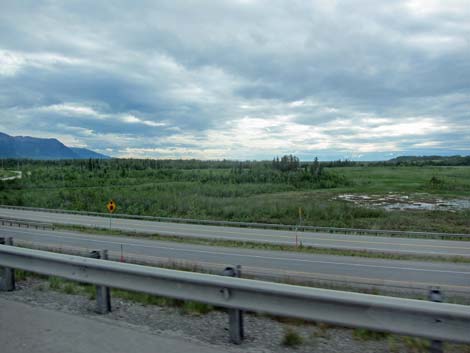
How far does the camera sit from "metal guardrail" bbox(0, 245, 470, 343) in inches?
137

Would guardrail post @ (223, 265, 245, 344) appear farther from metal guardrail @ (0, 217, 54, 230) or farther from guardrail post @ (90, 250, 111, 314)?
metal guardrail @ (0, 217, 54, 230)

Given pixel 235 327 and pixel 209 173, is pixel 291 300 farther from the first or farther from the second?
pixel 209 173

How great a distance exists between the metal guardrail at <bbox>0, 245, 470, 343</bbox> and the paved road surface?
47cm

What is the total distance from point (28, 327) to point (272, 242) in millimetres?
20805

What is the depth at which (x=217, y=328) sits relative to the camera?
15.7 ft

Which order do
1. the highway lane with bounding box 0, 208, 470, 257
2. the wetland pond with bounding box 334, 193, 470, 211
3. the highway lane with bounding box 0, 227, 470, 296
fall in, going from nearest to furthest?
the highway lane with bounding box 0, 227, 470, 296
the highway lane with bounding box 0, 208, 470, 257
the wetland pond with bounding box 334, 193, 470, 211

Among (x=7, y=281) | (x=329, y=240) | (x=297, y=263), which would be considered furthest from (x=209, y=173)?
(x=7, y=281)

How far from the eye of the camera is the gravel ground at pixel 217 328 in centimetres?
417

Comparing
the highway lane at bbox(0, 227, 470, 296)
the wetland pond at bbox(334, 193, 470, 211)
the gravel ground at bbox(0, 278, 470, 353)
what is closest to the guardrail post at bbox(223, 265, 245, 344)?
the gravel ground at bbox(0, 278, 470, 353)

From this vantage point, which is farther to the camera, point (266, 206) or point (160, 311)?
point (266, 206)

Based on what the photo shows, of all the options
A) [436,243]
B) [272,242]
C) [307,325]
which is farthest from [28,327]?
[436,243]

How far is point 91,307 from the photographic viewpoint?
5496mm

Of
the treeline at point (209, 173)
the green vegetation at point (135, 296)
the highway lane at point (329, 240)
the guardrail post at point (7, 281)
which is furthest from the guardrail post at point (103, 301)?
the treeline at point (209, 173)

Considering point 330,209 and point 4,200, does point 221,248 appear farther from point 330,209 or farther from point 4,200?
point 4,200
